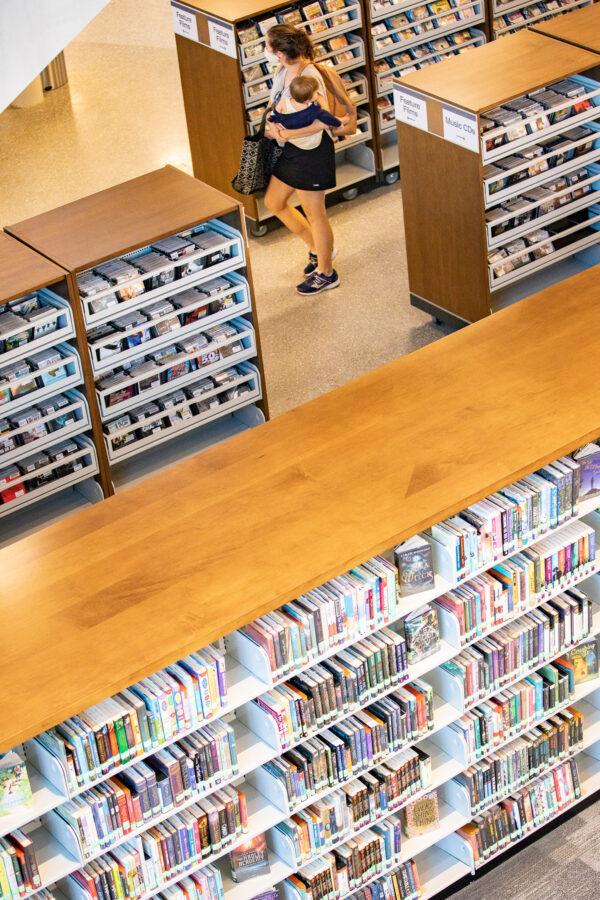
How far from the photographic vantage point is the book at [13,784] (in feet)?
11.8

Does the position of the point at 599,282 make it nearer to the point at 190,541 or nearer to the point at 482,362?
the point at 482,362

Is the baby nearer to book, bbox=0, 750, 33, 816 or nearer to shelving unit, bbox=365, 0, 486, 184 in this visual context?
shelving unit, bbox=365, 0, 486, 184

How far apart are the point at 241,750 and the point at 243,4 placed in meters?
5.81

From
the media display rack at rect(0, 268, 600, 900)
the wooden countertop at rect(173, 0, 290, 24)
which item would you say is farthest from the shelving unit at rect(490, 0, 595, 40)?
the media display rack at rect(0, 268, 600, 900)

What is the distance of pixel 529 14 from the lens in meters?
9.74

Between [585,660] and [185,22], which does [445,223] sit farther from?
[585,660]

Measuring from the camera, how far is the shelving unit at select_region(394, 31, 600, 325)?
7.13 m

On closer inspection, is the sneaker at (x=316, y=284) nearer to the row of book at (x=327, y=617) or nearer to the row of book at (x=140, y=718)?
the row of book at (x=327, y=617)

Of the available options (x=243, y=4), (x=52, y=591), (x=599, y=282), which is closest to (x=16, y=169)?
(x=243, y=4)

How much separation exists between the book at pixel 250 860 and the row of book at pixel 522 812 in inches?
35.3

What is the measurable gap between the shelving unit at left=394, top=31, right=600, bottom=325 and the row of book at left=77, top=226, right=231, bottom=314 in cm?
141

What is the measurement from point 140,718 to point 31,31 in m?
2.57

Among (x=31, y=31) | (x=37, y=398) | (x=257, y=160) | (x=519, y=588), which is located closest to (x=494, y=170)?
(x=257, y=160)

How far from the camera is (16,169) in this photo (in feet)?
34.6
